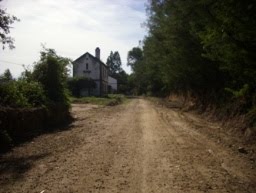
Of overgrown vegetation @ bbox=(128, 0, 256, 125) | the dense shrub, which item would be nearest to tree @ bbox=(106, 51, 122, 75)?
the dense shrub

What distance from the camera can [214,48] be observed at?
1554 cm

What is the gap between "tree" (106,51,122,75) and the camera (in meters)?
162

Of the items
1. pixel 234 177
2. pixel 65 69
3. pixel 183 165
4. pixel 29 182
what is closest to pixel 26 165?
pixel 29 182

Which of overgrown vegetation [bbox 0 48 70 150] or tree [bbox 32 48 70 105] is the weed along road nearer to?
overgrown vegetation [bbox 0 48 70 150]

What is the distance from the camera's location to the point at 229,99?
24469 millimetres

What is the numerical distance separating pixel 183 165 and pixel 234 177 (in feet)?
5.14

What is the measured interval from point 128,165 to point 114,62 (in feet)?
504

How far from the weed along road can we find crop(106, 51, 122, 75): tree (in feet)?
474

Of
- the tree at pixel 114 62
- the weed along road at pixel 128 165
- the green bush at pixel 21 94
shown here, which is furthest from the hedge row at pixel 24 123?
the tree at pixel 114 62

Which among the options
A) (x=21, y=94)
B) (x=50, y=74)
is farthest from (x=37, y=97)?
(x=50, y=74)

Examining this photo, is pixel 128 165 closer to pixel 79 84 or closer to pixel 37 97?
pixel 37 97

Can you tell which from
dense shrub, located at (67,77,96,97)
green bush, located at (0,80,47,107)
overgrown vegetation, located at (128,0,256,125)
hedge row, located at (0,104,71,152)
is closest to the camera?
overgrown vegetation, located at (128,0,256,125)

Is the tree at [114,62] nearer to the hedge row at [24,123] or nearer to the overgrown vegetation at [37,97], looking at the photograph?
the overgrown vegetation at [37,97]

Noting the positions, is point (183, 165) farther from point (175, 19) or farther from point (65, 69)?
point (175, 19)
